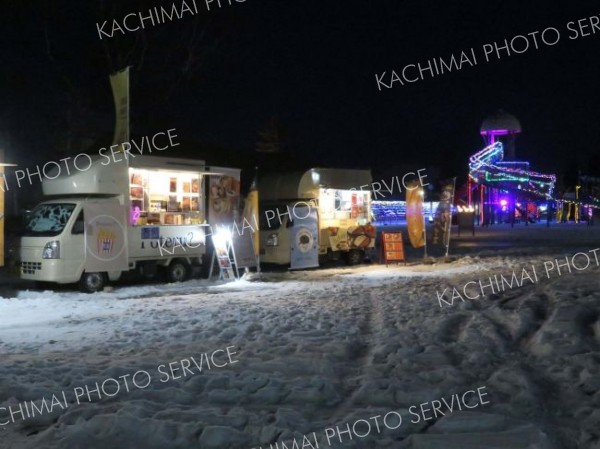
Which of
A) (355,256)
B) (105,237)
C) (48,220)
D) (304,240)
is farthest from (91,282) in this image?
(355,256)

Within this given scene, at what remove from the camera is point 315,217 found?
19.2 metres

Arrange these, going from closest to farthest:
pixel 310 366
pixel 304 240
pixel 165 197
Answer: pixel 310 366 → pixel 165 197 → pixel 304 240

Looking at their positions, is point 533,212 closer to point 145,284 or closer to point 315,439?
point 145,284

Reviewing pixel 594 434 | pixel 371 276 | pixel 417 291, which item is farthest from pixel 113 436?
pixel 371 276

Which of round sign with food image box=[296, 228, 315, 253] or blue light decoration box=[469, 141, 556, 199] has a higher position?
blue light decoration box=[469, 141, 556, 199]

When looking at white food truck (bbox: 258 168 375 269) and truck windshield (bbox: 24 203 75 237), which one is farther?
white food truck (bbox: 258 168 375 269)

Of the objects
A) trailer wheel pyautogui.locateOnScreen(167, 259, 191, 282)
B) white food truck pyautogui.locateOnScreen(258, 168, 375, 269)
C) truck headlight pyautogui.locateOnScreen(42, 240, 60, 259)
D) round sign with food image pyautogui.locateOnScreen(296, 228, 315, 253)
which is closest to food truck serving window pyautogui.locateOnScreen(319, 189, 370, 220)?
white food truck pyautogui.locateOnScreen(258, 168, 375, 269)

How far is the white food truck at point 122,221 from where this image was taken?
46.3ft

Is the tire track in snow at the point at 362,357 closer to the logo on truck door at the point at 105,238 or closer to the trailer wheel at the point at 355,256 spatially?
the logo on truck door at the point at 105,238

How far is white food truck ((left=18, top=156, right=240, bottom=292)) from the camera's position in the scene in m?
14.1

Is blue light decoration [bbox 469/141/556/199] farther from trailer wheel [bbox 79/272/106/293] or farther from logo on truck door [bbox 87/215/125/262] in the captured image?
trailer wheel [bbox 79/272/106/293]

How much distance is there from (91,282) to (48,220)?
1.65 meters

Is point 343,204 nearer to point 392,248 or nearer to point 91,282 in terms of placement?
point 392,248

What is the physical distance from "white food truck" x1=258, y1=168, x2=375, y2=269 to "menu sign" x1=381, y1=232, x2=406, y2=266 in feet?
5.22
